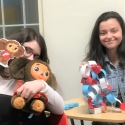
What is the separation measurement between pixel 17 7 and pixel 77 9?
38 centimetres

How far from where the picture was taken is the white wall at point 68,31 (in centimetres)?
160

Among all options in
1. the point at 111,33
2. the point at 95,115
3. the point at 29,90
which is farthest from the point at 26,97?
the point at 111,33

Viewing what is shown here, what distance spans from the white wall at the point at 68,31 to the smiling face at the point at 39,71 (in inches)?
33.8

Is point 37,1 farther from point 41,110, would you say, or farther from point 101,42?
point 41,110

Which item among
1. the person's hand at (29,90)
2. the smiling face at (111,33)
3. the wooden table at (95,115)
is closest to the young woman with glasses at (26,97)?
the person's hand at (29,90)

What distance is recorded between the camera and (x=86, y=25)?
5.30ft

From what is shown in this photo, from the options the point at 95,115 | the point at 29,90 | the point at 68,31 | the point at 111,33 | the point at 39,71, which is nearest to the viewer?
the point at 29,90

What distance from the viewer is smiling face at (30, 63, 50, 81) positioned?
788mm

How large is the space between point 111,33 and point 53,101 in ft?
2.75

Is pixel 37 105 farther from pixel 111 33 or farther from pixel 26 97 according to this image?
pixel 111 33

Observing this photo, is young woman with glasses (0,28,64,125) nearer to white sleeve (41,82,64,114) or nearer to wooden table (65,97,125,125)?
white sleeve (41,82,64,114)

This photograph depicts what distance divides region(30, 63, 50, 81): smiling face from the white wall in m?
0.86

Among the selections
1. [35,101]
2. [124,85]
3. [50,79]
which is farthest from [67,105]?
[35,101]

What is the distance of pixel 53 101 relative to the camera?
2.43ft
